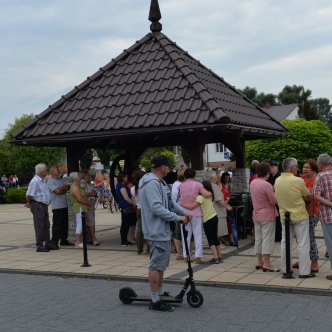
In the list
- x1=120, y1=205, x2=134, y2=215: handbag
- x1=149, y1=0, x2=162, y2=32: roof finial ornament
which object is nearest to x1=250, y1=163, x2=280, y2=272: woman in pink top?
x1=120, y1=205, x2=134, y2=215: handbag

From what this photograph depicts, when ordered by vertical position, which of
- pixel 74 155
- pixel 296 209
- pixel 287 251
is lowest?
pixel 287 251

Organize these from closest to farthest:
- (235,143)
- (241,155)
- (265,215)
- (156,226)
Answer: (156,226) → (265,215) → (235,143) → (241,155)

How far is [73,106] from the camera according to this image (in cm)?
1269

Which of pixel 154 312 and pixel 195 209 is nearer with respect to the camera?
pixel 154 312

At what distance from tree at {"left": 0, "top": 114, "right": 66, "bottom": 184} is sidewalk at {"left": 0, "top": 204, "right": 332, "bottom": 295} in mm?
28924

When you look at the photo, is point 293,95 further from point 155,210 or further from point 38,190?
point 155,210

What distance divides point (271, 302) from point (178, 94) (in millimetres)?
5732

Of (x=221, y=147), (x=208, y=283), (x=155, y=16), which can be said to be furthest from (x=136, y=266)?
(x=221, y=147)

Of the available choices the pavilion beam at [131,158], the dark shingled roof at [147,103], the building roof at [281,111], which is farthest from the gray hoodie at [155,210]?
the building roof at [281,111]

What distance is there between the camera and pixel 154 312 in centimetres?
631

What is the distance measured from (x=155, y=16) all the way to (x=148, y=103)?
10.0 feet

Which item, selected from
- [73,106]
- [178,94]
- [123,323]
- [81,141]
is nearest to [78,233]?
[81,141]

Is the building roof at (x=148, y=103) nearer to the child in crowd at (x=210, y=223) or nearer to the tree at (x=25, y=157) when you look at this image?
the child in crowd at (x=210, y=223)

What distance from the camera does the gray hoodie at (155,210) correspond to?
6160 millimetres
